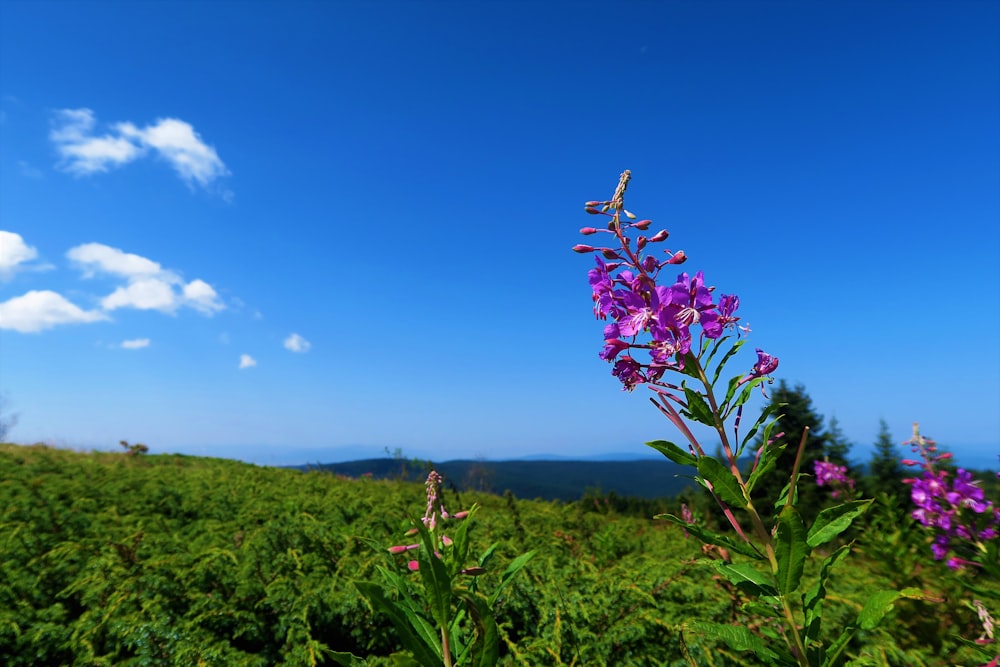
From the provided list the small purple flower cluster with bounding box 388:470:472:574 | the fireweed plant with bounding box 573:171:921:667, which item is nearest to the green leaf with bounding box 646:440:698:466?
the fireweed plant with bounding box 573:171:921:667

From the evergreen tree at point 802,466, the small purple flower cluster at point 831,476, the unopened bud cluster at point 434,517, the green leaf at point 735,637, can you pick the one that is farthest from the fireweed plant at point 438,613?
the evergreen tree at point 802,466

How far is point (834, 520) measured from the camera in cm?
134

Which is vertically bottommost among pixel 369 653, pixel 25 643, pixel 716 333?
pixel 369 653

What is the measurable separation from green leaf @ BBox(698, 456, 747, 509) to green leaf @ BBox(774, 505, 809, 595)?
0.35 ft

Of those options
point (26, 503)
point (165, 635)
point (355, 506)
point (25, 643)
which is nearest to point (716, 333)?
point (165, 635)

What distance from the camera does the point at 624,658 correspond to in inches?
105

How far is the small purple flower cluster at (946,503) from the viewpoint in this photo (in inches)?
127

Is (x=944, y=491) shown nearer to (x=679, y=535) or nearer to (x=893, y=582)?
(x=893, y=582)

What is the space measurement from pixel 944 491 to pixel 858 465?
15.4 m

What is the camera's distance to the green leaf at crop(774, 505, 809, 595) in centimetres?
116

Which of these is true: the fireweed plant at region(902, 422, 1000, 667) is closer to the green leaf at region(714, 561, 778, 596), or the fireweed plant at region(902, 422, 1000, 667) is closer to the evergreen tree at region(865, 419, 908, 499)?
the green leaf at region(714, 561, 778, 596)

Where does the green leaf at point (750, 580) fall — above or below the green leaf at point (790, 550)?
below

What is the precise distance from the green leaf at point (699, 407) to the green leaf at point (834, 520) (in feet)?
1.23

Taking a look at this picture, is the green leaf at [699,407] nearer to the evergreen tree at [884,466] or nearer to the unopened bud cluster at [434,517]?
the unopened bud cluster at [434,517]
